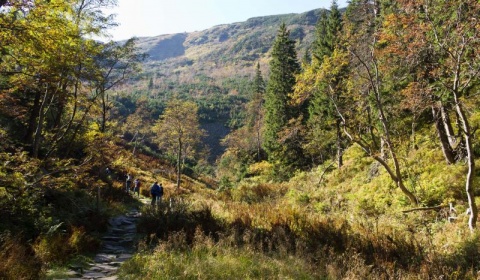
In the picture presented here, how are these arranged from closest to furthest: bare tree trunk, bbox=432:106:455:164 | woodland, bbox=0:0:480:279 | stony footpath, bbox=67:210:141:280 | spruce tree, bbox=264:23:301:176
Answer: woodland, bbox=0:0:480:279, stony footpath, bbox=67:210:141:280, bare tree trunk, bbox=432:106:455:164, spruce tree, bbox=264:23:301:176

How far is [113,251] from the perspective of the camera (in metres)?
8.81

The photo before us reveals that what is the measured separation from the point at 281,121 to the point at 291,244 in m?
23.7

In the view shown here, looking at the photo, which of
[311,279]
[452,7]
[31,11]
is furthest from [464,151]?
[31,11]

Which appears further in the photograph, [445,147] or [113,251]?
[445,147]

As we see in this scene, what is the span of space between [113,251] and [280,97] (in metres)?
25.4

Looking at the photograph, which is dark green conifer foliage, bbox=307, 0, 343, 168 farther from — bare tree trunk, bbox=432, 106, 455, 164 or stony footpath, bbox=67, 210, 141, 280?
stony footpath, bbox=67, 210, 141, 280

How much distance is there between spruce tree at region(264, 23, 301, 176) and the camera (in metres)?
30.5

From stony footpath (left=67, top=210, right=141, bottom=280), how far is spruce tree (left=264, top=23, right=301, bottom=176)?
18543 millimetres

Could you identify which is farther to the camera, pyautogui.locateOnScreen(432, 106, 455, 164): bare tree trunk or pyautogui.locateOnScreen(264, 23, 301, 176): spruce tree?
pyautogui.locateOnScreen(264, 23, 301, 176): spruce tree

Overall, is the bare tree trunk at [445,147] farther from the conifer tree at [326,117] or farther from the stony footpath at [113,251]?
the stony footpath at [113,251]

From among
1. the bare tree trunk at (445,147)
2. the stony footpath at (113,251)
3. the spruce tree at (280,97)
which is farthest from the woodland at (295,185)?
the spruce tree at (280,97)

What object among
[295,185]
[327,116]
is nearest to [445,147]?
[295,185]

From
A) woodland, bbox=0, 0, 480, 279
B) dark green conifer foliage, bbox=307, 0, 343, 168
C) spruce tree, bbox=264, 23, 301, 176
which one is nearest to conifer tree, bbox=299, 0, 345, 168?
dark green conifer foliage, bbox=307, 0, 343, 168

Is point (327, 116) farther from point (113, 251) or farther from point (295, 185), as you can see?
point (113, 251)
